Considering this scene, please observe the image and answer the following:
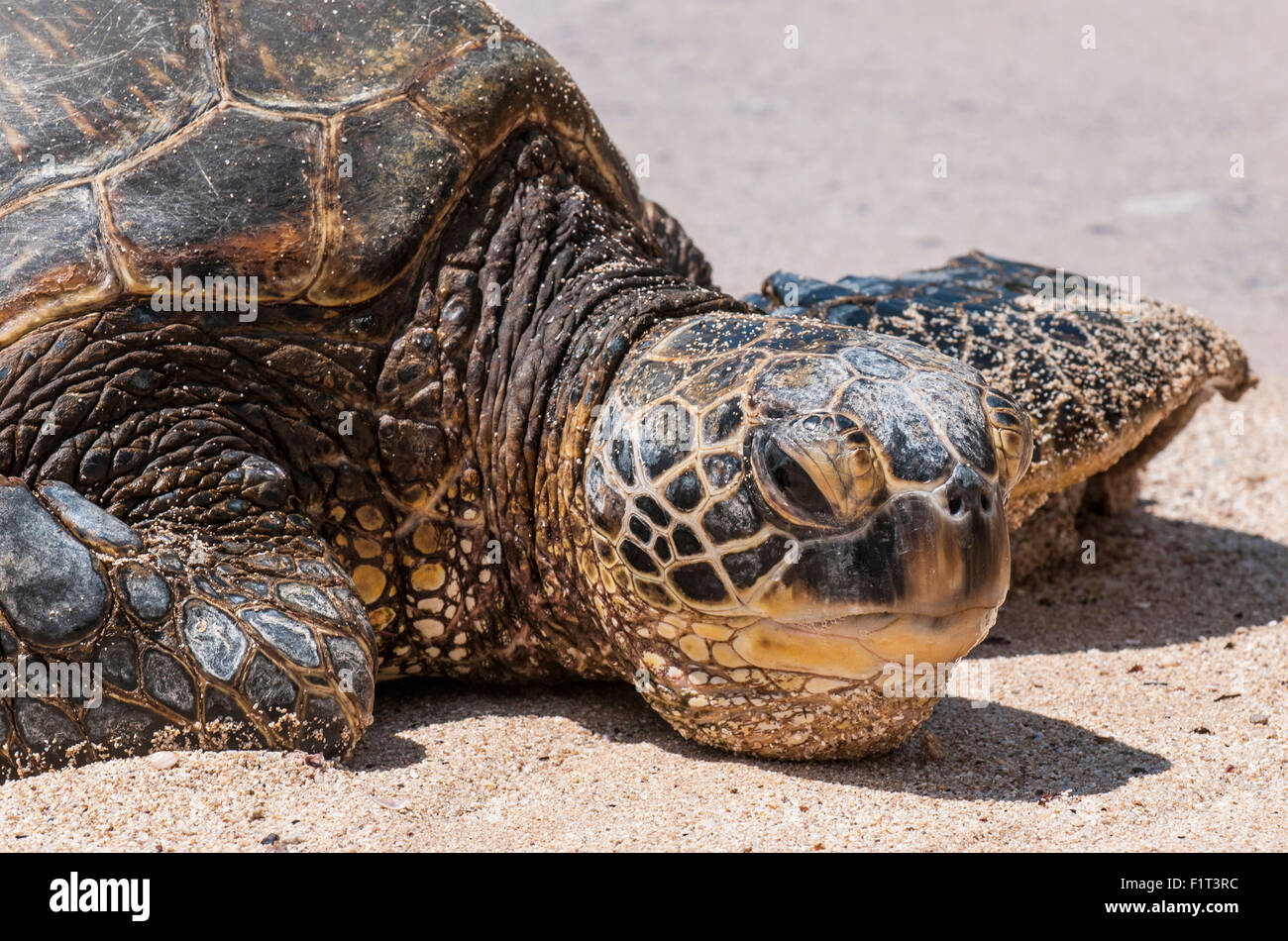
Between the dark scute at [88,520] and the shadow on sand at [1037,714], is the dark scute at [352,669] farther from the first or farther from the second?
the dark scute at [88,520]

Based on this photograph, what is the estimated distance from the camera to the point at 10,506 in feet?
9.32

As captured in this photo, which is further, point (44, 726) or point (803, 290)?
point (803, 290)

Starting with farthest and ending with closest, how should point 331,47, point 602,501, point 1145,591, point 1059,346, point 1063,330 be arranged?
1. point 1145,591
2. point 1063,330
3. point 1059,346
4. point 331,47
5. point 602,501

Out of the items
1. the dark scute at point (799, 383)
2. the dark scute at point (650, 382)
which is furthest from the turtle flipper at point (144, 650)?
the dark scute at point (799, 383)

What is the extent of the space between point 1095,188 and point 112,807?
11.0 m

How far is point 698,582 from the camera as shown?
2857mm

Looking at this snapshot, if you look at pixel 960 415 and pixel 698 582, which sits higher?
pixel 960 415

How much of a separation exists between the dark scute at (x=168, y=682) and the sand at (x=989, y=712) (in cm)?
12

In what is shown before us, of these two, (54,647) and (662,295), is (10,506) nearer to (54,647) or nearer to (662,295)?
(54,647)

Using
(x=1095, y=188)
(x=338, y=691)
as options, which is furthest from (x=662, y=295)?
(x=1095, y=188)

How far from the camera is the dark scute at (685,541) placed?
285 cm

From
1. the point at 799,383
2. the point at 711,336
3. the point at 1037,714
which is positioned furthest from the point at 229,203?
the point at 1037,714

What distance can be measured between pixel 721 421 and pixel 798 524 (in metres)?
0.29

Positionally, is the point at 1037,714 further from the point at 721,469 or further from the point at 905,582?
the point at 721,469
